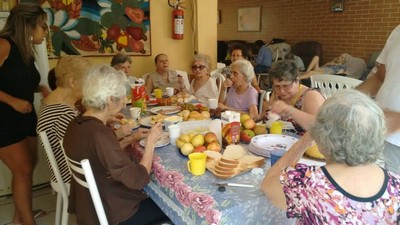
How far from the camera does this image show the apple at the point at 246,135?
5.41 feet

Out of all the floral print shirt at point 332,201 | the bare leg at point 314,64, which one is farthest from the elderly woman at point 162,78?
the bare leg at point 314,64

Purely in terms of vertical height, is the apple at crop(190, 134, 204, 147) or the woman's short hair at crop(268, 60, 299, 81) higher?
the woman's short hair at crop(268, 60, 299, 81)

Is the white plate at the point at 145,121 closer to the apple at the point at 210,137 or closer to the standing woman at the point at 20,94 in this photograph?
the apple at the point at 210,137

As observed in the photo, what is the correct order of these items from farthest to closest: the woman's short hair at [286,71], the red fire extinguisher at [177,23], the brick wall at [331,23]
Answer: the brick wall at [331,23] < the red fire extinguisher at [177,23] < the woman's short hair at [286,71]

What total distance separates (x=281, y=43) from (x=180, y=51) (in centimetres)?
380

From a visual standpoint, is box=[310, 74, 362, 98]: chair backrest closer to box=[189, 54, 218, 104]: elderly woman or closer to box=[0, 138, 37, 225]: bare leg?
box=[189, 54, 218, 104]: elderly woman

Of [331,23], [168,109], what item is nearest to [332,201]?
[168,109]

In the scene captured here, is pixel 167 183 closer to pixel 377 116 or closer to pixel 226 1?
pixel 377 116

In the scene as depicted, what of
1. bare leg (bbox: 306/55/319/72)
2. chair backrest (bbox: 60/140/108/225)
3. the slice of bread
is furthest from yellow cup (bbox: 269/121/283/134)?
bare leg (bbox: 306/55/319/72)

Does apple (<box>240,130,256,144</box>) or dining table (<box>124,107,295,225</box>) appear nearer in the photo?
dining table (<box>124,107,295,225</box>)

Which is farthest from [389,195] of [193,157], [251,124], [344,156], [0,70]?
[0,70]

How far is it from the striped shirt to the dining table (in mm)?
625

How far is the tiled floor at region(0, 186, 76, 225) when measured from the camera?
231 centimetres

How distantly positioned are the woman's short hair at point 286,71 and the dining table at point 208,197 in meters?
0.67
